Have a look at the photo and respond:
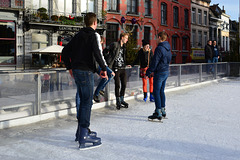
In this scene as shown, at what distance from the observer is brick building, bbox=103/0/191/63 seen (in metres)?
24.9

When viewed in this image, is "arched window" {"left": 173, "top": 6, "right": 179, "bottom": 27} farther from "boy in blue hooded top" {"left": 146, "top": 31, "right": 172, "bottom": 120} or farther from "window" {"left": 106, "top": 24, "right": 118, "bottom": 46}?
"boy in blue hooded top" {"left": 146, "top": 31, "right": 172, "bottom": 120}

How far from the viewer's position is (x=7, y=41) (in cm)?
1912

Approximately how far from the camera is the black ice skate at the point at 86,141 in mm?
3844

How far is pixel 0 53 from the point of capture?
18.8 metres

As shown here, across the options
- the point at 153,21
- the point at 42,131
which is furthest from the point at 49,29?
the point at 42,131

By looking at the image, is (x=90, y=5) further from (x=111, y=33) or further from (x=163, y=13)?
(x=163, y=13)

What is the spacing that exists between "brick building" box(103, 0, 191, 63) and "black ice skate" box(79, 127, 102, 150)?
55.2 feet

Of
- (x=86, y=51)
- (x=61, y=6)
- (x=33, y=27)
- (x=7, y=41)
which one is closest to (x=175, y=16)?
(x=61, y=6)

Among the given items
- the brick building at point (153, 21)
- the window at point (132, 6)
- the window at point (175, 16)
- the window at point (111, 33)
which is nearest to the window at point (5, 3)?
the brick building at point (153, 21)

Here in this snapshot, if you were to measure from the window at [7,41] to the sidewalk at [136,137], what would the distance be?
14.4 meters

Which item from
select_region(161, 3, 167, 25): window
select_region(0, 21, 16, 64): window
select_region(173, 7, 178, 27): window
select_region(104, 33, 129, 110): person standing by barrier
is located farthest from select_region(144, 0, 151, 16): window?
select_region(104, 33, 129, 110): person standing by barrier

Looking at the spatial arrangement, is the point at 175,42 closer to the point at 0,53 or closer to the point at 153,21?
the point at 153,21

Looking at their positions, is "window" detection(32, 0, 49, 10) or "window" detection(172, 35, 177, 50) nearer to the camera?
"window" detection(32, 0, 49, 10)

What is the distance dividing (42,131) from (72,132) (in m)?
0.54
